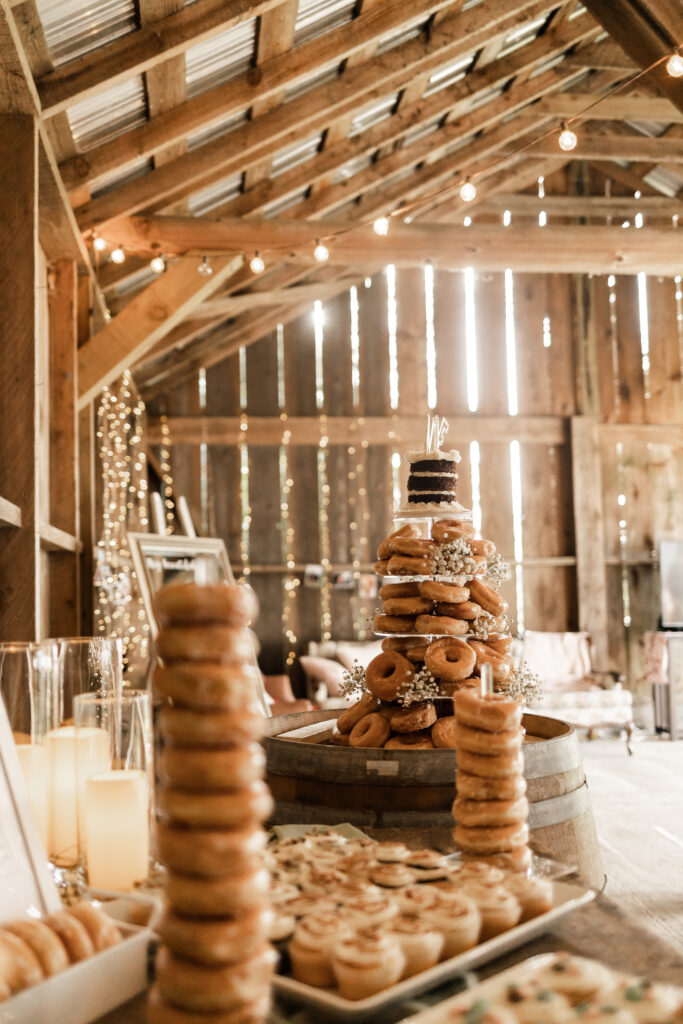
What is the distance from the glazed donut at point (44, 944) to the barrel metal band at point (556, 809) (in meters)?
1.29

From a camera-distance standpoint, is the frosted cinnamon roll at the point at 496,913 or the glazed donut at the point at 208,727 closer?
the glazed donut at the point at 208,727

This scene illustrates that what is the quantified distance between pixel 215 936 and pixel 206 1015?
2.6 inches

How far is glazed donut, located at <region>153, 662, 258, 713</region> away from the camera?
0.76 meters

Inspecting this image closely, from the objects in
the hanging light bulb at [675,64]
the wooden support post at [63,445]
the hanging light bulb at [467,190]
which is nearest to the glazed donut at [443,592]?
the wooden support post at [63,445]

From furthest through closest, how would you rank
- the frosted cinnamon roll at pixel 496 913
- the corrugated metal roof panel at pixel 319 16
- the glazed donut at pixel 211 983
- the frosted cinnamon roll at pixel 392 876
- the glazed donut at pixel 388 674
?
the corrugated metal roof panel at pixel 319 16, the glazed donut at pixel 388 674, the frosted cinnamon roll at pixel 392 876, the frosted cinnamon roll at pixel 496 913, the glazed donut at pixel 211 983

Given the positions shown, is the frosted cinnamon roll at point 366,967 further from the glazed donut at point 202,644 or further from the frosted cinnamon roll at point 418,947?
the glazed donut at point 202,644

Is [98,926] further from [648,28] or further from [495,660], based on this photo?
[648,28]

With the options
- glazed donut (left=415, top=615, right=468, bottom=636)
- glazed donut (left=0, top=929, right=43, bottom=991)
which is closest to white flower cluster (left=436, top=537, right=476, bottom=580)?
glazed donut (left=415, top=615, right=468, bottom=636)

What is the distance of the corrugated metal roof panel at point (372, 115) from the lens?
5.53m

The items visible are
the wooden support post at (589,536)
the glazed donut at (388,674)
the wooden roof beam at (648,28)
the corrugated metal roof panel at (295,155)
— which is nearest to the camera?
the glazed donut at (388,674)

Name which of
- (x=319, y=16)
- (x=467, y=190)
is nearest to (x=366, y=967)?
(x=319, y=16)

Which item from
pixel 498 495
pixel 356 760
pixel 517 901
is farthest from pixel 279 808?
pixel 498 495

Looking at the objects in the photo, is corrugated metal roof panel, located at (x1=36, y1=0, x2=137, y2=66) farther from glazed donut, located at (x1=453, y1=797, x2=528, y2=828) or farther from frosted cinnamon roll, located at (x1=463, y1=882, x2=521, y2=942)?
frosted cinnamon roll, located at (x1=463, y1=882, x2=521, y2=942)

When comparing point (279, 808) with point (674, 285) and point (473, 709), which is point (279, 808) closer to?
point (473, 709)
